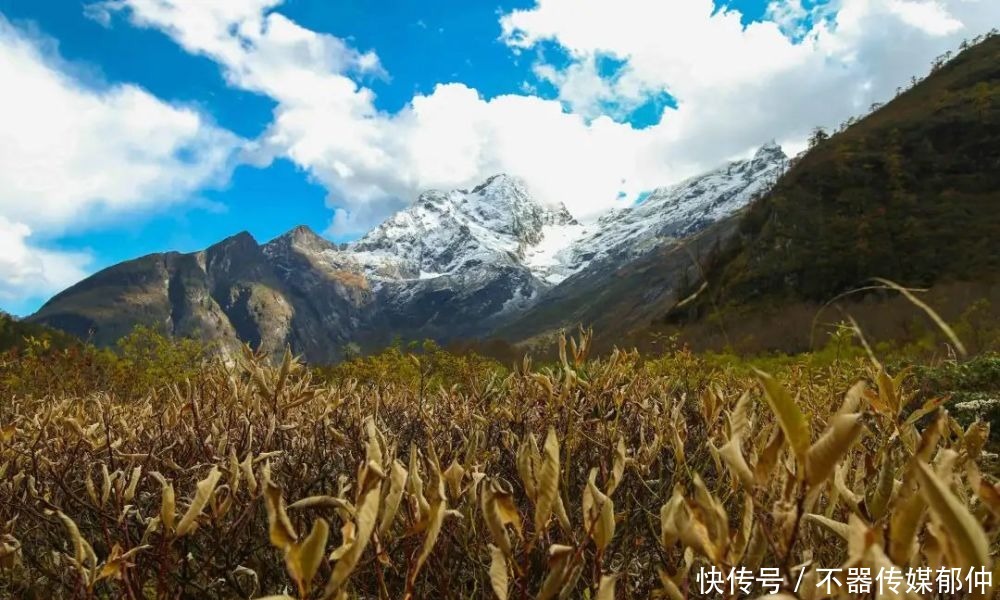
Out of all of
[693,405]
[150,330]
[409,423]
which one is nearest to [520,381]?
[409,423]

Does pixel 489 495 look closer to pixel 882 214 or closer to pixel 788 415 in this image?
pixel 788 415

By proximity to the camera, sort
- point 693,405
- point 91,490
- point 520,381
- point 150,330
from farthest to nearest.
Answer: point 150,330 < point 693,405 < point 520,381 < point 91,490

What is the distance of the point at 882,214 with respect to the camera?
45.2 m

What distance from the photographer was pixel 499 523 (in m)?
1.00

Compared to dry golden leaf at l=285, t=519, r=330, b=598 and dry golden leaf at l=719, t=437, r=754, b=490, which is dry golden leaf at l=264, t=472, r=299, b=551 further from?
dry golden leaf at l=719, t=437, r=754, b=490

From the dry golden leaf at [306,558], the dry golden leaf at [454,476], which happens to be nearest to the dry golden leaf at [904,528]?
the dry golden leaf at [306,558]

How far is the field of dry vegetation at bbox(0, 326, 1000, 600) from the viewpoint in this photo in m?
0.85

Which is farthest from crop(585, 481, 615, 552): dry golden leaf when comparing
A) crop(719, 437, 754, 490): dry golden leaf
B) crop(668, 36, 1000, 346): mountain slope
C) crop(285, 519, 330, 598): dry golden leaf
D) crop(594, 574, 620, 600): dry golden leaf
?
crop(668, 36, 1000, 346): mountain slope

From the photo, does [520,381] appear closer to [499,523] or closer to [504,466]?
[504,466]

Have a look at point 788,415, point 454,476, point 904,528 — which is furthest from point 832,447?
point 454,476

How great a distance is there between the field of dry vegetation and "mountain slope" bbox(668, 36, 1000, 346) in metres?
38.8

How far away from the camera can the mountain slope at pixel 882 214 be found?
40.7 m

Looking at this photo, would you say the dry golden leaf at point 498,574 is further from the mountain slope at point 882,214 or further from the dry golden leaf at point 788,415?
the mountain slope at point 882,214

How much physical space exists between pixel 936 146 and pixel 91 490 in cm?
6424
